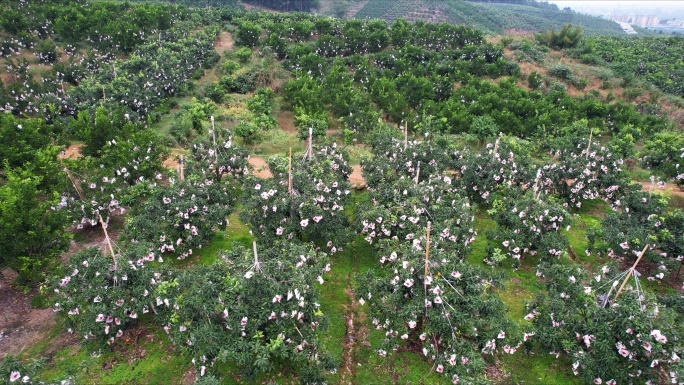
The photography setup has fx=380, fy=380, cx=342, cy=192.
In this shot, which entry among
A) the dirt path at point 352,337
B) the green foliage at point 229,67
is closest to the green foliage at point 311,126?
the green foliage at point 229,67

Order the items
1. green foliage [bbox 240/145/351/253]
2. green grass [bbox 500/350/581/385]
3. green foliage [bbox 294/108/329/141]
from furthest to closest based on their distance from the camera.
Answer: green foliage [bbox 294/108/329/141] → green foliage [bbox 240/145/351/253] → green grass [bbox 500/350/581/385]

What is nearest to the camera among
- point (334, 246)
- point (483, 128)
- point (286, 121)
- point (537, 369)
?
point (537, 369)

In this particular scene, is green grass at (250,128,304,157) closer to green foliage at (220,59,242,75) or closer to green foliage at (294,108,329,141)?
green foliage at (294,108,329,141)

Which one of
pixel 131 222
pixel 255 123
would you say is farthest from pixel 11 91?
pixel 131 222

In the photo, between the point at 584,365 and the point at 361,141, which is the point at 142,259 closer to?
the point at 584,365

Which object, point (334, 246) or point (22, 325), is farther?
point (334, 246)

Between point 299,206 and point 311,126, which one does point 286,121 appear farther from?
point 299,206

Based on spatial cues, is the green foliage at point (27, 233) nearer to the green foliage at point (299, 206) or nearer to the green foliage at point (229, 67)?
the green foliage at point (299, 206)

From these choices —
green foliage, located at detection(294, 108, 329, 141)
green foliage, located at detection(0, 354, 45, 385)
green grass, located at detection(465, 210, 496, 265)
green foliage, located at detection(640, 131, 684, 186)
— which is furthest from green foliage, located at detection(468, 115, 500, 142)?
green foliage, located at detection(0, 354, 45, 385)

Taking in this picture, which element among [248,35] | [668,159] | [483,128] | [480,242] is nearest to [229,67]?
[248,35]

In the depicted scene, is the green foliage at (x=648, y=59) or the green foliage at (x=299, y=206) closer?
the green foliage at (x=299, y=206)

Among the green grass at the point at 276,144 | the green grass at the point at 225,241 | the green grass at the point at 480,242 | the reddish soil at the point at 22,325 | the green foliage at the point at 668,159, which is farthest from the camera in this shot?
the green grass at the point at 276,144
